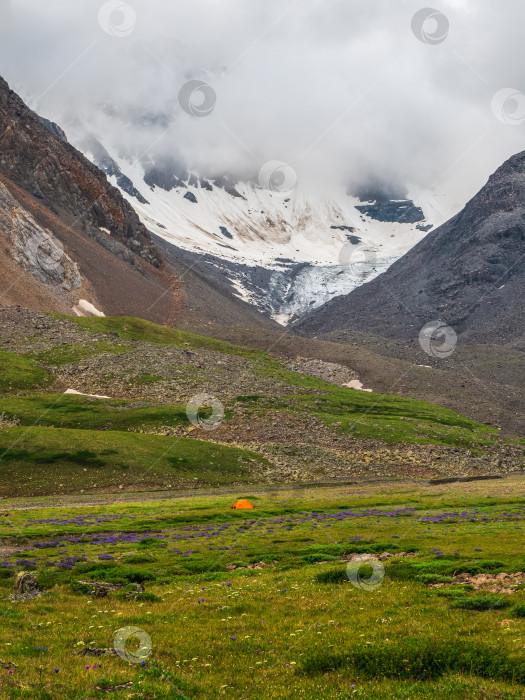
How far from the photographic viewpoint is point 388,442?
342ft

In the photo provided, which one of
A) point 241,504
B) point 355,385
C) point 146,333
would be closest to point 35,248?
point 146,333

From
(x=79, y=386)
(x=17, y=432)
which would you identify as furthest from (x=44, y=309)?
(x=17, y=432)

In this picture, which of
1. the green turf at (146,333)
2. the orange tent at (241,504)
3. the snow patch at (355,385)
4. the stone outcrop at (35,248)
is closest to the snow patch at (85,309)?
the stone outcrop at (35,248)

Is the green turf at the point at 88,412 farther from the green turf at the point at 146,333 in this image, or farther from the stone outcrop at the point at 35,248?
the stone outcrop at the point at 35,248

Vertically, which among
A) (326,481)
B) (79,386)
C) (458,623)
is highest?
(79,386)

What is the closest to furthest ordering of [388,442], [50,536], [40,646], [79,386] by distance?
1. [40,646]
2. [50,536]
3. [388,442]
4. [79,386]

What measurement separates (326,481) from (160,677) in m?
73.8

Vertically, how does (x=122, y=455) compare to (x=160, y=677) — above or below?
above

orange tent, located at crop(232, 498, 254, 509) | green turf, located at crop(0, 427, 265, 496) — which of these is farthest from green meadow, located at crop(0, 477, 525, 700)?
green turf, located at crop(0, 427, 265, 496)

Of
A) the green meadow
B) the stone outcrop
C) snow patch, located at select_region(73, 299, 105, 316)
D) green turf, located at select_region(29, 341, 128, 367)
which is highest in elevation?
the stone outcrop

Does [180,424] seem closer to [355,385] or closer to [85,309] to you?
[355,385]

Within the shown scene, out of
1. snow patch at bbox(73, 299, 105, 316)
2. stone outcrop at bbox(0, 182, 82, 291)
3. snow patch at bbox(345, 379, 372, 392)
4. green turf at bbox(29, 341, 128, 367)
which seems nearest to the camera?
green turf at bbox(29, 341, 128, 367)

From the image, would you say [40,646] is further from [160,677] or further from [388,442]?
[388,442]

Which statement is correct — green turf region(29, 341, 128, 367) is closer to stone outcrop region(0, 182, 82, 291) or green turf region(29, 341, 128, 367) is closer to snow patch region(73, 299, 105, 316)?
snow patch region(73, 299, 105, 316)
